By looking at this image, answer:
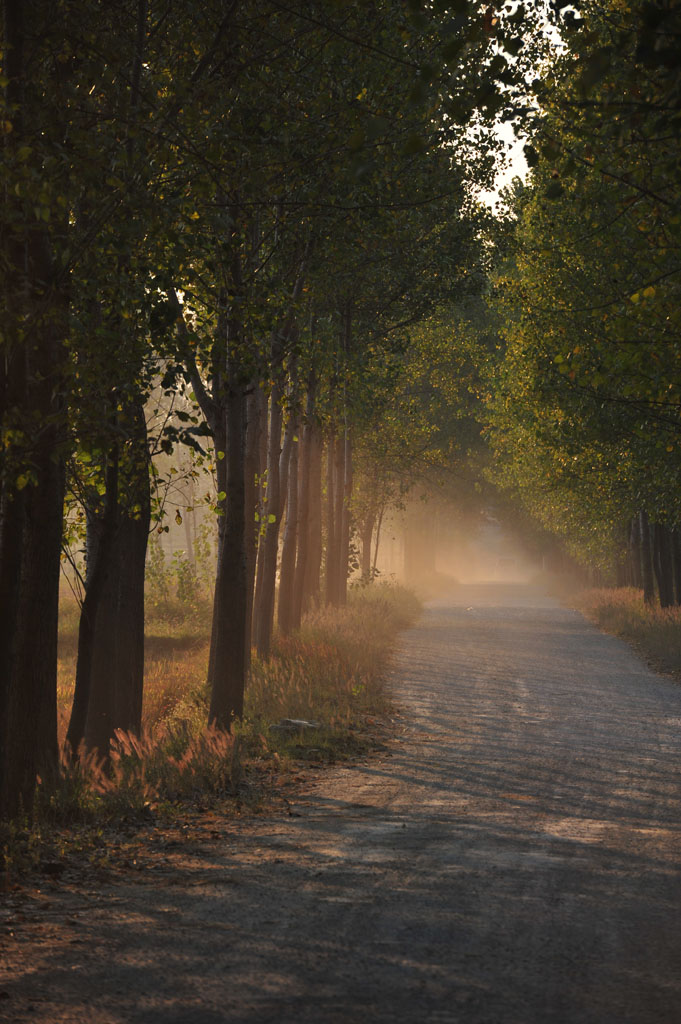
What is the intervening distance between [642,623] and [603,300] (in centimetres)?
1217

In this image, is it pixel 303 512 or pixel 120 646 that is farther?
pixel 303 512

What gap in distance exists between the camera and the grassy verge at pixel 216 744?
8656 mm

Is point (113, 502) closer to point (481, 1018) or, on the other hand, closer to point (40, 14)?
point (40, 14)

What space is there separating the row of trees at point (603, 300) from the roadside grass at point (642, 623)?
1.31 meters

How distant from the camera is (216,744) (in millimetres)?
11367

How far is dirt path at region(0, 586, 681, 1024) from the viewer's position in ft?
15.9

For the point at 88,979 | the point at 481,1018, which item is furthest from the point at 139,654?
the point at 481,1018

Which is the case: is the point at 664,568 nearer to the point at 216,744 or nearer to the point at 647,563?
the point at 647,563

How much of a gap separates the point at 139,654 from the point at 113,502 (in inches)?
161

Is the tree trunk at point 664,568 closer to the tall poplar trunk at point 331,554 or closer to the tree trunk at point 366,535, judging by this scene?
the tall poplar trunk at point 331,554

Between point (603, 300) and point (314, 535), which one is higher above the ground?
point (603, 300)

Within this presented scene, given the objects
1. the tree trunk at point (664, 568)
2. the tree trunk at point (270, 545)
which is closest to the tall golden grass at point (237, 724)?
the tree trunk at point (270, 545)

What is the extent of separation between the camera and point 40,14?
26.5 feet

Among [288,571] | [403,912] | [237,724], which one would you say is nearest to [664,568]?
[288,571]
